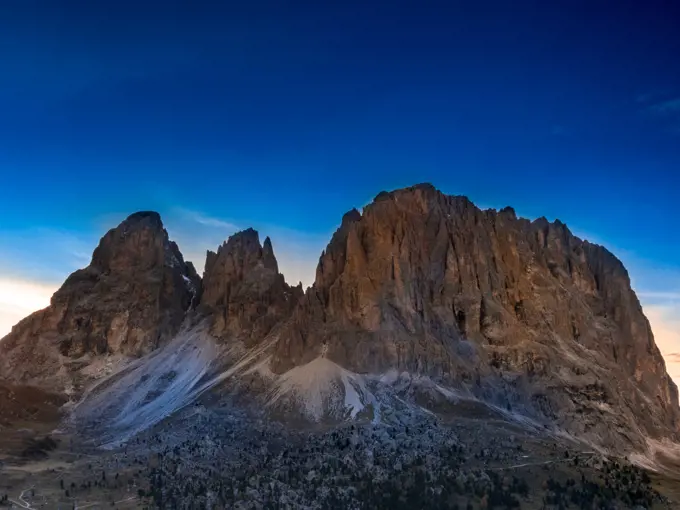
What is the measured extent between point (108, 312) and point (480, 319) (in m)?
88.8

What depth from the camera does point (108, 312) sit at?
17638cm

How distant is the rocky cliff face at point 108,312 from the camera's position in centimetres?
16788

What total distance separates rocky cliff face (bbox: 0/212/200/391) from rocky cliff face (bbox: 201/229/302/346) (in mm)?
9863

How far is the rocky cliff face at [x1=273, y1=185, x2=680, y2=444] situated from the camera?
13388 cm

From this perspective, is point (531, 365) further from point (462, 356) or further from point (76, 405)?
point (76, 405)

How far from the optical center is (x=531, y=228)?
186875 mm

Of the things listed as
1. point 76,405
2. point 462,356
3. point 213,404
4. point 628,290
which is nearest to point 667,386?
point 628,290

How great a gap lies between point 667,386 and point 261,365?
105041 millimetres

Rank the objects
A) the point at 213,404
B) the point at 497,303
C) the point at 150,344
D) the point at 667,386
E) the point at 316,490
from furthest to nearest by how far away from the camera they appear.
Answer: the point at 667,386 → the point at 150,344 → the point at 497,303 → the point at 213,404 → the point at 316,490

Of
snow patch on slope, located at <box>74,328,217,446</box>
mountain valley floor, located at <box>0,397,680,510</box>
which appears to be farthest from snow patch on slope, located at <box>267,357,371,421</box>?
snow patch on slope, located at <box>74,328,217,446</box>

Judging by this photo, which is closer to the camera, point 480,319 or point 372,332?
point 372,332

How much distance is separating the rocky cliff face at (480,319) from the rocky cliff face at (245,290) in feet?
45.9

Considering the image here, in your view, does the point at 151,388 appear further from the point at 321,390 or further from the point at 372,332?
the point at 372,332

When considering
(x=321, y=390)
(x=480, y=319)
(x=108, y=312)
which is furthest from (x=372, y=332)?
(x=108, y=312)
